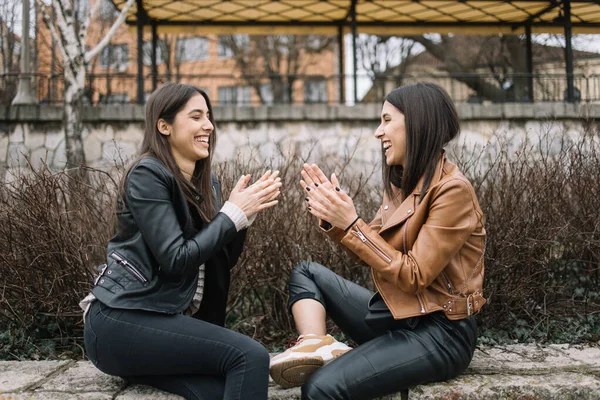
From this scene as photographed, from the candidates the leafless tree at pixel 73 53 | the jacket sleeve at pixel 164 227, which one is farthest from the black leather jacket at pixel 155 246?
the leafless tree at pixel 73 53

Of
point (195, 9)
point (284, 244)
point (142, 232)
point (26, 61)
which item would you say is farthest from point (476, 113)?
point (142, 232)

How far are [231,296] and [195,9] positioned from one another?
361 inches

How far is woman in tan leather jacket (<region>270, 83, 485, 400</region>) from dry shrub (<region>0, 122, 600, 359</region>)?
1249 millimetres

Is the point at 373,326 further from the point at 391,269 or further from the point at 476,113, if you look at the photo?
the point at 476,113

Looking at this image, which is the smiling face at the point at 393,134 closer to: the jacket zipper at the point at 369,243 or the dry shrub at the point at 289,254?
the jacket zipper at the point at 369,243

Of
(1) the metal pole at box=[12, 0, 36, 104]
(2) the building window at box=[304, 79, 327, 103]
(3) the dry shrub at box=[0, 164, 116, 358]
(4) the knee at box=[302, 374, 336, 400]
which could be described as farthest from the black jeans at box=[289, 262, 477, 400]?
(2) the building window at box=[304, 79, 327, 103]

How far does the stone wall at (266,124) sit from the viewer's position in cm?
→ 1048

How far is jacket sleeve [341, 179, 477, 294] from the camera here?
2377mm

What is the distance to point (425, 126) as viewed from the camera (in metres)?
2.57

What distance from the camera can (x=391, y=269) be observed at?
2383 mm

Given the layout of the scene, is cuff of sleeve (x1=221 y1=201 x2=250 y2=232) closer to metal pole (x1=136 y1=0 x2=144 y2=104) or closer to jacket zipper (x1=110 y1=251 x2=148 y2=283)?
jacket zipper (x1=110 y1=251 x2=148 y2=283)

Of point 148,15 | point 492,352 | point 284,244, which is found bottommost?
point 492,352

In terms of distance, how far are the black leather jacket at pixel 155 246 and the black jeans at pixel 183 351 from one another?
71 mm

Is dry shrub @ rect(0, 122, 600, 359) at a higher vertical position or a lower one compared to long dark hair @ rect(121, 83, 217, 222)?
lower
